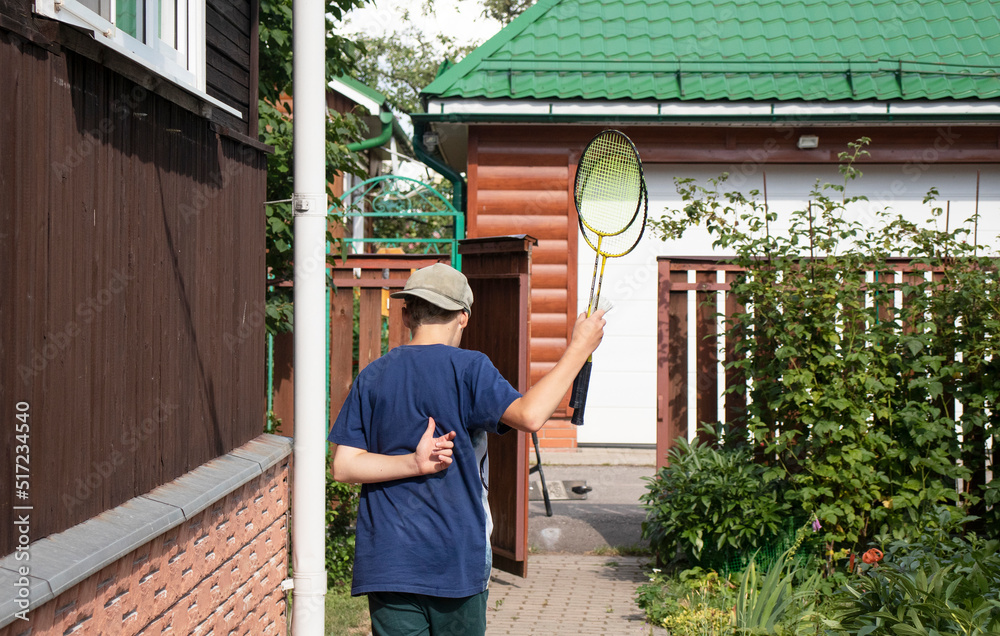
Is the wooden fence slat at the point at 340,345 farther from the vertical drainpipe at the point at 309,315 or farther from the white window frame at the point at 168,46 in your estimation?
the vertical drainpipe at the point at 309,315

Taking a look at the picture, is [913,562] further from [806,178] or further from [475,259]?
[806,178]

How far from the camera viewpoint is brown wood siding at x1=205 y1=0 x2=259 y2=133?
4.28m

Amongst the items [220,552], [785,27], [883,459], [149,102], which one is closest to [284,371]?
[220,552]

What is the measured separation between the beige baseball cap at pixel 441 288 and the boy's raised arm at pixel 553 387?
0.40m

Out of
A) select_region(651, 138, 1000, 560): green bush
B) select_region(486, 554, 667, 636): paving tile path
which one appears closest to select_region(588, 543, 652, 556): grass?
select_region(486, 554, 667, 636): paving tile path

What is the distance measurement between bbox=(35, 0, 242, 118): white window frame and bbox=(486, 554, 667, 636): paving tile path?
124 inches

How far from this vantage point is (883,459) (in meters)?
5.36

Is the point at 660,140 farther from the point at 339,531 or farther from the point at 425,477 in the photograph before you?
the point at 425,477

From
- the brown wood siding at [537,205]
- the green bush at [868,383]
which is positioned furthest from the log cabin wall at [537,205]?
the green bush at [868,383]

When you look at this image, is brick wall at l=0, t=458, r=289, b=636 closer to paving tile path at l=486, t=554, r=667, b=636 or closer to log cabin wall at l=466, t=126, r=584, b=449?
paving tile path at l=486, t=554, r=667, b=636

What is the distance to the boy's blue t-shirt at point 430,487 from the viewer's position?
273 cm

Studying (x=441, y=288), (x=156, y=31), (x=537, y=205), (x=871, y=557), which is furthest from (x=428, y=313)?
(x=537, y=205)

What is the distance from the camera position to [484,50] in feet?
35.2

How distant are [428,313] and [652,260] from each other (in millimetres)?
7678
